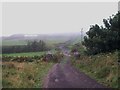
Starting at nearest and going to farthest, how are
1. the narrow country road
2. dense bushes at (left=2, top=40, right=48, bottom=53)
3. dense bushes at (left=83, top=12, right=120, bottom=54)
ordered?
the narrow country road
dense bushes at (left=83, top=12, right=120, bottom=54)
dense bushes at (left=2, top=40, right=48, bottom=53)

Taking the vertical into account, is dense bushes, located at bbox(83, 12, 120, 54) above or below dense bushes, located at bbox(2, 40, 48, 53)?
above

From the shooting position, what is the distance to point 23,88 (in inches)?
637

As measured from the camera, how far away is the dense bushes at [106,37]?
32000 millimetres

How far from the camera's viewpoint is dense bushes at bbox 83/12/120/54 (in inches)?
1260

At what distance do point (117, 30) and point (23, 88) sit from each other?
19106 mm

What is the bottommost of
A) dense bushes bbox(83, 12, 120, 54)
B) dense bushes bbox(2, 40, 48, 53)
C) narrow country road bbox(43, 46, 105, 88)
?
dense bushes bbox(2, 40, 48, 53)

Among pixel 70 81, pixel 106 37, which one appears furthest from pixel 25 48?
pixel 70 81

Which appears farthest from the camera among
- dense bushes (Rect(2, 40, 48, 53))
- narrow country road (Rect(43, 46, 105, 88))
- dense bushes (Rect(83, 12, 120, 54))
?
dense bushes (Rect(2, 40, 48, 53))

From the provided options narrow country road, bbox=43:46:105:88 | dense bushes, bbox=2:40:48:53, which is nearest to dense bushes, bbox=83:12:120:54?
narrow country road, bbox=43:46:105:88

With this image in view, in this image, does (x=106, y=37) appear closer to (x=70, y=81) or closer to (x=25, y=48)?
(x=70, y=81)

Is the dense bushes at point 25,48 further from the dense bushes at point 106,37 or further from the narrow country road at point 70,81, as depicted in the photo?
the narrow country road at point 70,81

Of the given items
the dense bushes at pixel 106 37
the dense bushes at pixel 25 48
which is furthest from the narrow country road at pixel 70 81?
the dense bushes at pixel 25 48

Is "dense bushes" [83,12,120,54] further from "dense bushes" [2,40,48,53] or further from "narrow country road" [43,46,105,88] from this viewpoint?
"dense bushes" [2,40,48,53]

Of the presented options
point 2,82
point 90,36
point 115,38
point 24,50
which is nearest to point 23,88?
point 2,82
